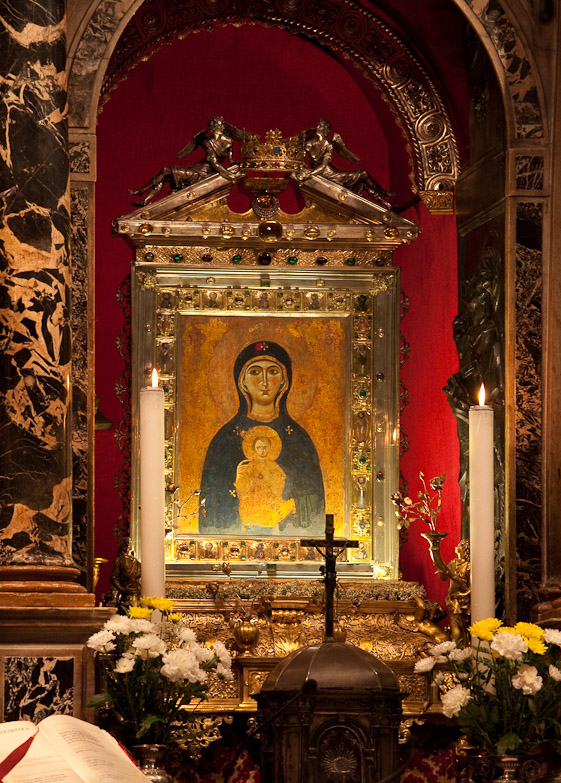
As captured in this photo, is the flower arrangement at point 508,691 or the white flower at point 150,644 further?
the flower arrangement at point 508,691

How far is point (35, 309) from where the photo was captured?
596 cm

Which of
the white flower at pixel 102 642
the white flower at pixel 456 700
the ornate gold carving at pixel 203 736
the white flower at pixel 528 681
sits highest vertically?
the white flower at pixel 102 642

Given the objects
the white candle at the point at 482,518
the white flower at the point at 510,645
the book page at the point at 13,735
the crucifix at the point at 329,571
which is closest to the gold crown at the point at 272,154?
the white candle at the point at 482,518

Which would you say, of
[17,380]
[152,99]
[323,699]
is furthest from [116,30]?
[323,699]

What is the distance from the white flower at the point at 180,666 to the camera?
537 centimetres

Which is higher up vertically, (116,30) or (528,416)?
(116,30)

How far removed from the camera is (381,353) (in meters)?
7.31

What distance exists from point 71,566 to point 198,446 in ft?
4.67

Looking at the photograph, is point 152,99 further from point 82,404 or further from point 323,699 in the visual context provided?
point 323,699

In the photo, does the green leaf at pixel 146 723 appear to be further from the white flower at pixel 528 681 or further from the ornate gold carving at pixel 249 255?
the ornate gold carving at pixel 249 255

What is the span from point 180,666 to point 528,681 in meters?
1.26

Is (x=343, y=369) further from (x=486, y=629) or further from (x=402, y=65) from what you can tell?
(x=486, y=629)

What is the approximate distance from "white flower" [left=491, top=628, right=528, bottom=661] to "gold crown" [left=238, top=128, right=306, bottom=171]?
2740 mm

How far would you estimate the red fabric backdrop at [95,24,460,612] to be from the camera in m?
7.64
